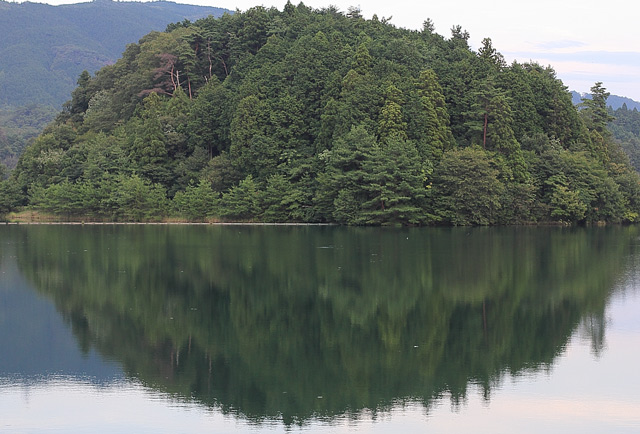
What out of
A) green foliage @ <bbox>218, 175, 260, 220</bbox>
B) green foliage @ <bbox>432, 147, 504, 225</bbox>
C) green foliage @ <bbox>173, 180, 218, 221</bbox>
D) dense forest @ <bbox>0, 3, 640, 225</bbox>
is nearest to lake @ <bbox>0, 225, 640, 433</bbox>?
green foliage @ <bbox>432, 147, 504, 225</bbox>

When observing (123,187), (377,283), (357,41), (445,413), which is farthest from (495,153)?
(445,413)

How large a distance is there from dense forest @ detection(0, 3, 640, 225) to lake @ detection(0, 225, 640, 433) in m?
22.2

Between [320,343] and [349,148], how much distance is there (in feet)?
131

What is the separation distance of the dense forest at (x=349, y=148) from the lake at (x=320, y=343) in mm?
22157

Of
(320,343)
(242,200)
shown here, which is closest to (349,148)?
(242,200)

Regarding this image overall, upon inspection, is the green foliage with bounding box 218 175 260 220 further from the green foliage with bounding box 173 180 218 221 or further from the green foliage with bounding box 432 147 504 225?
the green foliage with bounding box 432 147 504 225

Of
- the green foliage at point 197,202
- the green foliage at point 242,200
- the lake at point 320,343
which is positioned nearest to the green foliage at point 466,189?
the green foliage at point 242,200

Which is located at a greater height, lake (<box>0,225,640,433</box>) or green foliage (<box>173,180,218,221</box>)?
green foliage (<box>173,180,218,221</box>)

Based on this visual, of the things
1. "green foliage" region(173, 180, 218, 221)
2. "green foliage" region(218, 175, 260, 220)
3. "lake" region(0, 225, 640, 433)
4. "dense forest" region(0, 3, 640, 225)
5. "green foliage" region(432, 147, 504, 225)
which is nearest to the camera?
"lake" region(0, 225, 640, 433)

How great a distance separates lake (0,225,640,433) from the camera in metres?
13.1

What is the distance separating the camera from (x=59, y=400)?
13953mm

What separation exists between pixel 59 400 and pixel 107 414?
1258 mm

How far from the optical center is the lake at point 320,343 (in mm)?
13086

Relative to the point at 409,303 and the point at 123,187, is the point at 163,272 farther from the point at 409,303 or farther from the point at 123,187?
the point at 123,187
